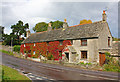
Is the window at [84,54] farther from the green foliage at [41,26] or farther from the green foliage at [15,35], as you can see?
the green foliage at [41,26]

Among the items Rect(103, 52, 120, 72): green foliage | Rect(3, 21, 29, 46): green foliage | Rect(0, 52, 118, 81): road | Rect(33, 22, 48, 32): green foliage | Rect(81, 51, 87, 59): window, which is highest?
Rect(33, 22, 48, 32): green foliage

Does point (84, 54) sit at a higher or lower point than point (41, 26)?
lower

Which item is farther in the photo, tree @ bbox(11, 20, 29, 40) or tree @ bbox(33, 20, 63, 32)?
tree @ bbox(33, 20, 63, 32)

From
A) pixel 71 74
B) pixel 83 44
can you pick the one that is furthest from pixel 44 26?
pixel 71 74

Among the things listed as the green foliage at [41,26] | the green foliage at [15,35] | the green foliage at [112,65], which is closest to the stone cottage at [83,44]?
the green foliage at [112,65]

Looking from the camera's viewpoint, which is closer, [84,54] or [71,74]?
[71,74]

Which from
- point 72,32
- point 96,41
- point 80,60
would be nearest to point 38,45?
point 72,32

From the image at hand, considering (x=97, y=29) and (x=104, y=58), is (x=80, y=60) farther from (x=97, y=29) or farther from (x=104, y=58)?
(x=97, y=29)

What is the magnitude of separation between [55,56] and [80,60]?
24.3 ft

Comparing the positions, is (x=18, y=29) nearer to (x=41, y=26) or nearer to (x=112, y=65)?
(x=41, y=26)

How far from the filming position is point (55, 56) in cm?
3055

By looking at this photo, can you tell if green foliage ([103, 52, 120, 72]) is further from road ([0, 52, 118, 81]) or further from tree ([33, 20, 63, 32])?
tree ([33, 20, 63, 32])

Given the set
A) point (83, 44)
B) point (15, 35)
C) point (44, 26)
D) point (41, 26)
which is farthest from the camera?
point (44, 26)

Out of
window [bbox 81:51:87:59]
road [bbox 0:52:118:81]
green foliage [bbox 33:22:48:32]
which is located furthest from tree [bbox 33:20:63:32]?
road [bbox 0:52:118:81]
